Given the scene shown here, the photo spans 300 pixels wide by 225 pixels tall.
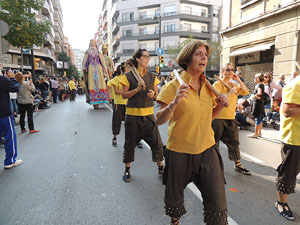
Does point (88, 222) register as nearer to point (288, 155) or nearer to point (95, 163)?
point (95, 163)

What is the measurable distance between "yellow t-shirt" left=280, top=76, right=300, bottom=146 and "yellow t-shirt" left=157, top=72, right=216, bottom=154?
0.98 m

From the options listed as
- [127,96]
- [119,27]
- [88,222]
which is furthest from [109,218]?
[119,27]

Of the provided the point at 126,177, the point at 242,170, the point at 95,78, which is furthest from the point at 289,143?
the point at 95,78

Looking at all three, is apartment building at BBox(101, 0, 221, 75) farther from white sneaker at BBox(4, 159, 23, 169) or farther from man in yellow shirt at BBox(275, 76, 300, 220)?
man in yellow shirt at BBox(275, 76, 300, 220)

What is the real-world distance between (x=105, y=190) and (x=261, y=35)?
11.9 meters

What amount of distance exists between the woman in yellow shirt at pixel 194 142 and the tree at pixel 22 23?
13.6m

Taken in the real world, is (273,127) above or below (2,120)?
below

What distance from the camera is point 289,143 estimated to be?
263 cm

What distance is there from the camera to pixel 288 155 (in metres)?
2.66

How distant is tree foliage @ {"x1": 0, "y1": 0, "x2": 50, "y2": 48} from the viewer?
41.2ft

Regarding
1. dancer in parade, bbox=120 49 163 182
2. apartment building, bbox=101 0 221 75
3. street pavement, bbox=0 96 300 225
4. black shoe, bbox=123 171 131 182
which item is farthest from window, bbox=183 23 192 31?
black shoe, bbox=123 171 131 182

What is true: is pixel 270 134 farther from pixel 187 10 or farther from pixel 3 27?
pixel 187 10

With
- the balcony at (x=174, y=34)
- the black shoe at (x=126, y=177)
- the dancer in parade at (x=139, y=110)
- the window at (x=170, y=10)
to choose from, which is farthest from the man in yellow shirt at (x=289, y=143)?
the window at (x=170, y=10)

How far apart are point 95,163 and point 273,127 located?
6.33 m
